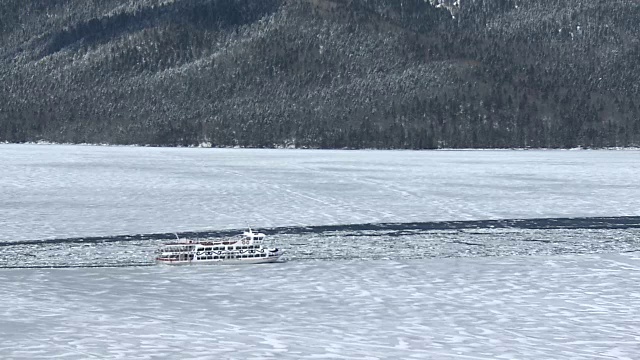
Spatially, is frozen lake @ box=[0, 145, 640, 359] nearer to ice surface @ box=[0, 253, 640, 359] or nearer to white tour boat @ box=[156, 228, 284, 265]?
ice surface @ box=[0, 253, 640, 359]

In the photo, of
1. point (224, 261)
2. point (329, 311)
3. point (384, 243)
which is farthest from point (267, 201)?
point (329, 311)

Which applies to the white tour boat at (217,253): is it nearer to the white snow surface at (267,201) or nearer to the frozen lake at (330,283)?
the frozen lake at (330,283)

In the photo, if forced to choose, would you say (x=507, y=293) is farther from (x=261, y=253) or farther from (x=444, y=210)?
(x=444, y=210)

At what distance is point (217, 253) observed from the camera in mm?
33281

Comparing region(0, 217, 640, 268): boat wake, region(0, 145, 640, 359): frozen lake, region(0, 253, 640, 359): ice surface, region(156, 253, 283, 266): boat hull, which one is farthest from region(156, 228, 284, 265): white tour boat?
region(0, 253, 640, 359): ice surface

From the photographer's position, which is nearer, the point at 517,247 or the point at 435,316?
the point at 435,316

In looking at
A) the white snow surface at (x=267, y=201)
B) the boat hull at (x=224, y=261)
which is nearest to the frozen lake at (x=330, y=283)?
the white snow surface at (x=267, y=201)

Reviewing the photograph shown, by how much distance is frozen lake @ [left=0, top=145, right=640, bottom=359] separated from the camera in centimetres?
2053

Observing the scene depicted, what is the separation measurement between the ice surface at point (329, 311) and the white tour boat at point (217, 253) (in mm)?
968

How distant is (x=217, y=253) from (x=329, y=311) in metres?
9.89

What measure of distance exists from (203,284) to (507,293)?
22.9 ft

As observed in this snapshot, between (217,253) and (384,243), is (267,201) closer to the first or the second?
(384,243)

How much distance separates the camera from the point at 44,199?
56219 mm

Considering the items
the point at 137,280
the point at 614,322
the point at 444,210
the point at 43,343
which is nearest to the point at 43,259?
the point at 137,280
